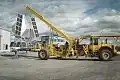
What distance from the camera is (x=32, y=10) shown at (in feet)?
106

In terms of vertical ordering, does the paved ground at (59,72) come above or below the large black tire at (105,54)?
below

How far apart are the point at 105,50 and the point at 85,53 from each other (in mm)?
2339

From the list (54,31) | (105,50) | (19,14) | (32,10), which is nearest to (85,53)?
(105,50)

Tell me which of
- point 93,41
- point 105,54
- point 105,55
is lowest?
point 105,55

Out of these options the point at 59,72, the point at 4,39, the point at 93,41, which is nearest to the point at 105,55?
the point at 93,41

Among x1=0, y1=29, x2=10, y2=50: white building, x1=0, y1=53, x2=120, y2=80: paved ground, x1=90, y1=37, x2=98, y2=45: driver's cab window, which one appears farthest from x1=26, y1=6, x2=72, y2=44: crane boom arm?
x1=0, y1=29, x2=10, y2=50: white building

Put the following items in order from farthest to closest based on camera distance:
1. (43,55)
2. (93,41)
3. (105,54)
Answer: (43,55), (93,41), (105,54)

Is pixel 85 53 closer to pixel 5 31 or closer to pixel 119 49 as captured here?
pixel 119 49

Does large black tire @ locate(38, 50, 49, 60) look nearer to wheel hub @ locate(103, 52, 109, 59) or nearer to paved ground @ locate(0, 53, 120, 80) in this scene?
wheel hub @ locate(103, 52, 109, 59)

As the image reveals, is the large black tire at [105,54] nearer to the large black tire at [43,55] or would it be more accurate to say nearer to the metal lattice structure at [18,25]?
the large black tire at [43,55]

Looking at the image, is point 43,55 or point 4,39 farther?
point 4,39

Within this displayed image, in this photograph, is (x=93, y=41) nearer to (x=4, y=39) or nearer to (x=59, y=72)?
(x=59, y=72)

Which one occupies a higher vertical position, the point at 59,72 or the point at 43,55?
the point at 43,55

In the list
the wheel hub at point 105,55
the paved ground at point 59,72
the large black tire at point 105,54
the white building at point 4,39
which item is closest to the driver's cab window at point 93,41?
the large black tire at point 105,54
